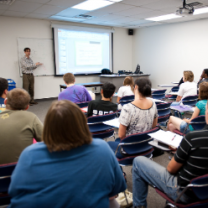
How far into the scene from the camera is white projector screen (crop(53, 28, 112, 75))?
719cm

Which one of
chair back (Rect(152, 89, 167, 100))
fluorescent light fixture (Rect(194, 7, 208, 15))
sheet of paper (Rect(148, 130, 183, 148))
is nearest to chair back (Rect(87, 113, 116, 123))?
sheet of paper (Rect(148, 130, 183, 148))

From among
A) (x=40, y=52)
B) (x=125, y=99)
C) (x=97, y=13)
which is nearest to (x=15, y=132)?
(x=125, y=99)

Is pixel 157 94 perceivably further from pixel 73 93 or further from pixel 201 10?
pixel 201 10

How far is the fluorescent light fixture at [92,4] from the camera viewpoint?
4.80 metres

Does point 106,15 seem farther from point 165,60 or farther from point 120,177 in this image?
point 120,177

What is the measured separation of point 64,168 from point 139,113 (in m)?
1.25

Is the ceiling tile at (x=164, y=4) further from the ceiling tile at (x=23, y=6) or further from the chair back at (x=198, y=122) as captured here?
the chair back at (x=198, y=122)

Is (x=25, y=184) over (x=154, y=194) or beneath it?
over

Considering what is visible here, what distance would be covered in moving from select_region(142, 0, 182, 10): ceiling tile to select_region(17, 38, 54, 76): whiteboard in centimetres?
368

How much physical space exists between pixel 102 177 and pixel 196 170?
64 cm

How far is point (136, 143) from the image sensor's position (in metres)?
1.76

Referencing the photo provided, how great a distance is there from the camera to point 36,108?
19.9 feet

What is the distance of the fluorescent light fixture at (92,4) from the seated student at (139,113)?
11.7ft

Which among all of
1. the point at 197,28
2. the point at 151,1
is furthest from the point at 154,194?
the point at 197,28
